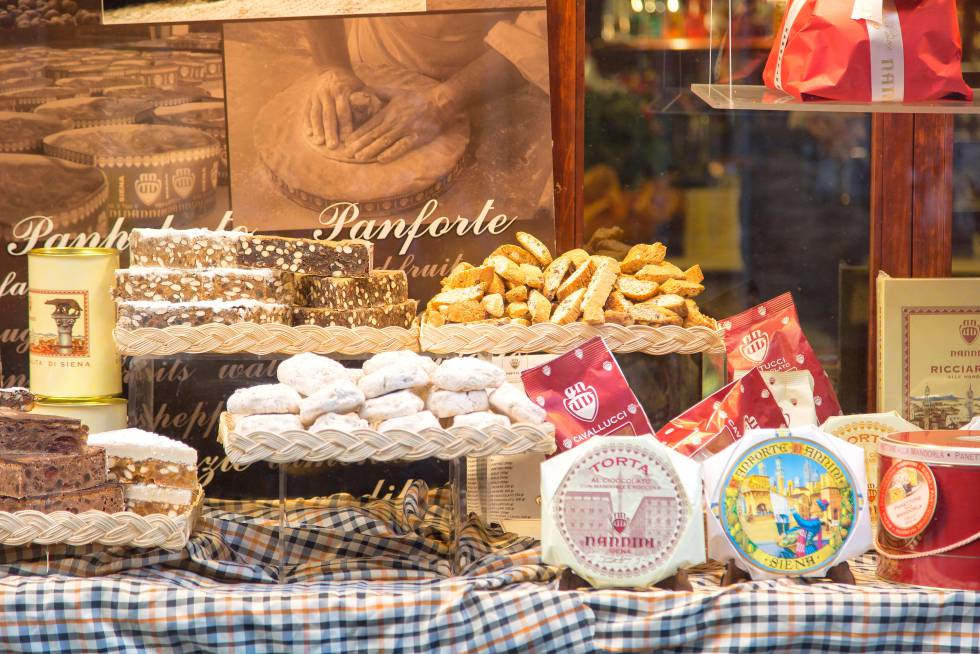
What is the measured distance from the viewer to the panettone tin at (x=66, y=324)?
2492 millimetres

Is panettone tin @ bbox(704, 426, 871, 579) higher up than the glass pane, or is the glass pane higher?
the glass pane

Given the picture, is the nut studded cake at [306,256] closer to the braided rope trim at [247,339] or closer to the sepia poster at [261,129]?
the braided rope trim at [247,339]

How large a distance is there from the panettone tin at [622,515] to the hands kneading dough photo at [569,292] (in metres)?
0.51

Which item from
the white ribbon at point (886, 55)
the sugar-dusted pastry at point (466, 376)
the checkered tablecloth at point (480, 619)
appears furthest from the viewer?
the white ribbon at point (886, 55)

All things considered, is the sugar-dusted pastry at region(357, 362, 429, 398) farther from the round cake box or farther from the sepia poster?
the round cake box

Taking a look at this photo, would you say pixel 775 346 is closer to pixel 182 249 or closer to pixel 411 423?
pixel 411 423

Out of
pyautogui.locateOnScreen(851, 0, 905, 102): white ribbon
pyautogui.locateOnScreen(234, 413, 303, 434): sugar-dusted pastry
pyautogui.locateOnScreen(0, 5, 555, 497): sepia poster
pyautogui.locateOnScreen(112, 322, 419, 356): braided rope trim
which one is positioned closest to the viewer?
pyautogui.locateOnScreen(234, 413, 303, 434): sugar-dusted pastry

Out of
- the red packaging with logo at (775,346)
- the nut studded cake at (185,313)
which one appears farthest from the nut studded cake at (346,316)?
the red packaging with logo at (775,346)

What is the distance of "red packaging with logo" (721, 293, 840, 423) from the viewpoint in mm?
2637

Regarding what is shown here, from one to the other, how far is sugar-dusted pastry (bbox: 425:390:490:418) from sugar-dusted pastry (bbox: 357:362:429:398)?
0.04 metres

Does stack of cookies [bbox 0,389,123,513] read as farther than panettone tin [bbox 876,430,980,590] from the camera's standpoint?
Yes

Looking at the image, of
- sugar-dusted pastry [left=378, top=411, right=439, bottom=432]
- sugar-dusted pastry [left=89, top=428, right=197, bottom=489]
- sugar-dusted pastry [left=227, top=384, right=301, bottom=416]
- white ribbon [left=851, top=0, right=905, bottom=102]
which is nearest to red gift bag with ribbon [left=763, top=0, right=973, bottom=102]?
white ribbon [left=851, top=0, right=905, bottom=102]

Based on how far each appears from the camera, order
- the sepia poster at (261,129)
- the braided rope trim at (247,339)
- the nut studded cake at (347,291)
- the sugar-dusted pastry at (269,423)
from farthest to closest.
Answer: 1. the sepia poster at (261,129)
2. the nut studded cake at (347,291)
3. the braided rope trim at (247,339)
4. the sugar-dusted pastry at (269,423)

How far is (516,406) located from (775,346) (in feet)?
2.60
